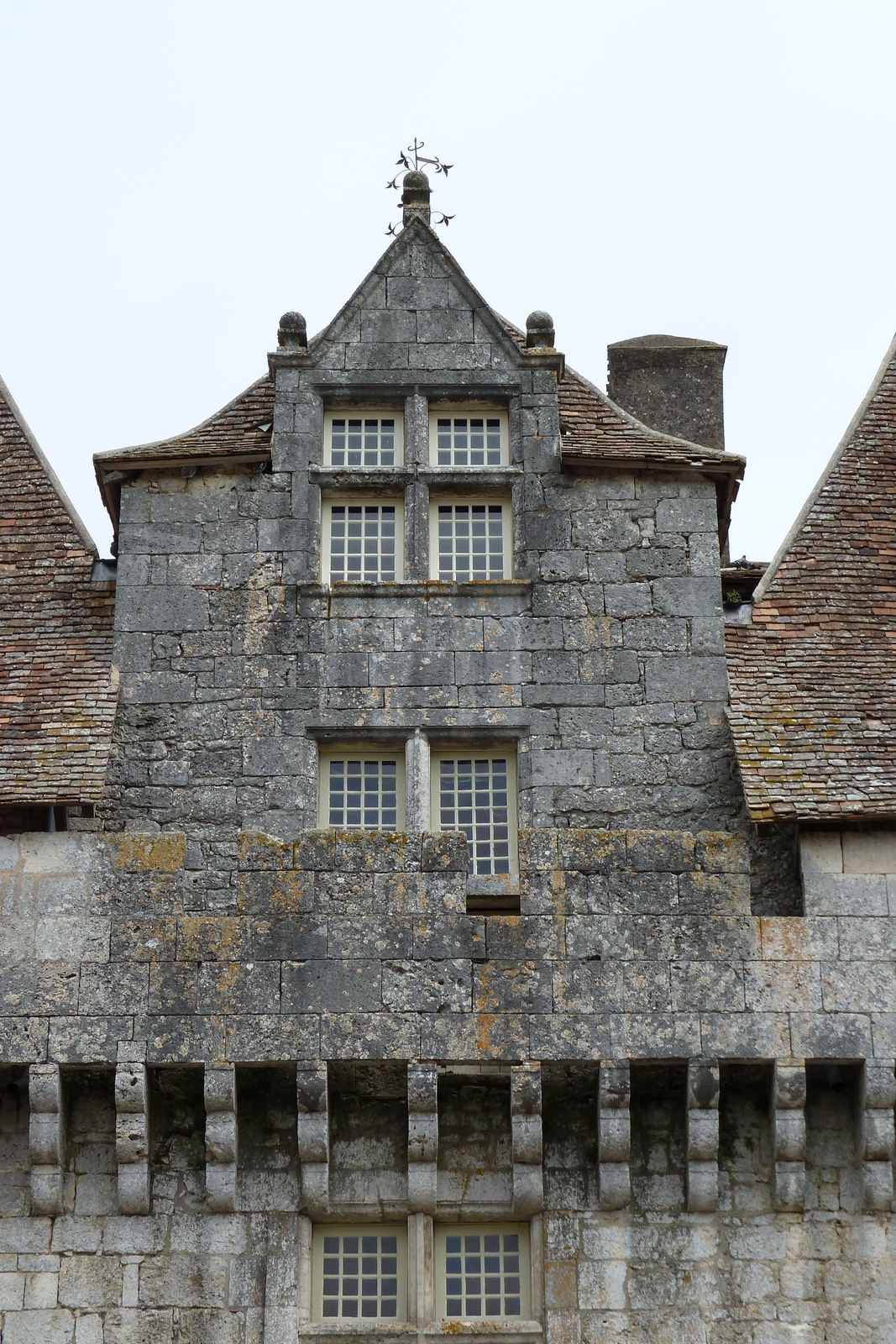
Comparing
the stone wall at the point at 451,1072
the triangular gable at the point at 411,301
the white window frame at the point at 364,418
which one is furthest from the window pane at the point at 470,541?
the stone wall at the point at 451,1072

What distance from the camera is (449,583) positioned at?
16.4 metres

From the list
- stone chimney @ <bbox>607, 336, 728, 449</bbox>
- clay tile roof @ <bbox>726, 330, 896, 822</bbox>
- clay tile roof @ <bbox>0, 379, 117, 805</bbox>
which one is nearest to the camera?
clay tile roof @ <bbox>726, 330, 896, 822</bbox>

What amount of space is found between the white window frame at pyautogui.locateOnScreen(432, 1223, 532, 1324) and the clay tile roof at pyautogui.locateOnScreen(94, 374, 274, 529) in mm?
6203

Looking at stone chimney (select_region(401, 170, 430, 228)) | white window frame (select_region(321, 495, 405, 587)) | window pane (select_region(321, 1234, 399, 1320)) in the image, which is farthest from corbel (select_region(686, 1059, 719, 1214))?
stone chimney (select_region(401, 170, 430, 228))

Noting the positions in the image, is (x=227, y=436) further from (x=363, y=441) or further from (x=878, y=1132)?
(x=878, y=1132)

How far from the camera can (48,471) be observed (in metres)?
18.0

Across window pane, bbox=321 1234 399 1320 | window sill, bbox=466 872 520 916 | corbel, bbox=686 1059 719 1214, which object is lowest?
window pane, bbox=321 1234 399 1320

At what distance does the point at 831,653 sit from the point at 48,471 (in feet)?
21.6

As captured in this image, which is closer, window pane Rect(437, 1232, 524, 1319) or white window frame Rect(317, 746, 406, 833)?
window pane Rect(437, 1232, 524, 1319)

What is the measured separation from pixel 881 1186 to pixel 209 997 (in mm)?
4530

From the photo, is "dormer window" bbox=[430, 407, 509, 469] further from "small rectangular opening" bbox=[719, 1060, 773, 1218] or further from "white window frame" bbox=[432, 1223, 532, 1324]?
"white window frame" bbox=[432, 1223, 532, 1324]

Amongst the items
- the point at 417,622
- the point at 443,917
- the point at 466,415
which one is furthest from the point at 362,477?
the point at 443,917

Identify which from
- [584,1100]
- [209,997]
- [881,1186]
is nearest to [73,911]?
[209,997]

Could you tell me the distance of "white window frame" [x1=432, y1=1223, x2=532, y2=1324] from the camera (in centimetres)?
Result: 1400
